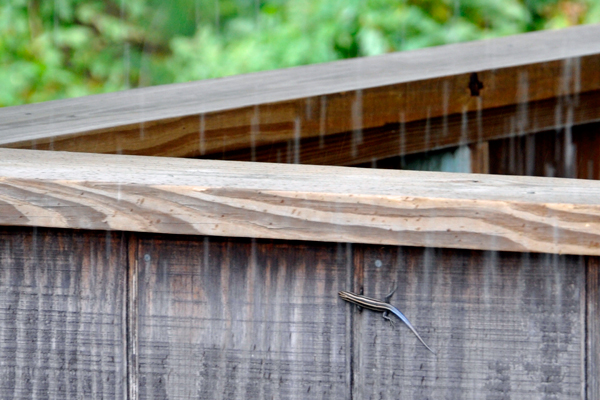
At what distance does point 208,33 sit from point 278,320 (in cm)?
515

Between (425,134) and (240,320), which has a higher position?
(425,134)

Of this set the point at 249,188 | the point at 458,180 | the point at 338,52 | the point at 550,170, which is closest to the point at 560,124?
the point at 550,170

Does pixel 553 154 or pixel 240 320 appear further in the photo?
pixel 553 154

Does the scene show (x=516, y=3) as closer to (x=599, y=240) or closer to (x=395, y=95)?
(x=395, y=95)

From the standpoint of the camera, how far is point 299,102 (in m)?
1.53

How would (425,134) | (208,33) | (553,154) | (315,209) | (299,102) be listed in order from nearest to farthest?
1. (315,209)
2. (299,102)
3. (425,134)
4. (553,154)
5. (208,33)

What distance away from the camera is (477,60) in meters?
1.90

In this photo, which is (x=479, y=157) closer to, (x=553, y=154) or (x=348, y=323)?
(x=553, y=154)

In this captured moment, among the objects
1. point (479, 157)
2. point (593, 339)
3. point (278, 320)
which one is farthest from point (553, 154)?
point (278, 320)

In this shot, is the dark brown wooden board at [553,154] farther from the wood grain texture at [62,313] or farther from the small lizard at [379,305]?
the wood grain texture at [62,313]

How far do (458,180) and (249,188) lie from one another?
1.02 ft

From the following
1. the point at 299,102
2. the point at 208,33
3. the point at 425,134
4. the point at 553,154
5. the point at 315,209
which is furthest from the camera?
the point at 208,33

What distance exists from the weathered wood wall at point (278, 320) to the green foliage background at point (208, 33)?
354 cm

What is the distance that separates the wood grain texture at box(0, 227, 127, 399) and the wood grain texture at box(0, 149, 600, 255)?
61mm
